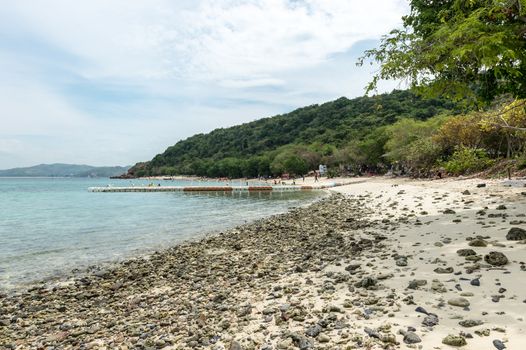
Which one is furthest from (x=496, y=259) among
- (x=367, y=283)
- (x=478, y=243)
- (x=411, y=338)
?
(x=411, y=338)

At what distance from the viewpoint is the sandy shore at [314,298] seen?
17.2 feet

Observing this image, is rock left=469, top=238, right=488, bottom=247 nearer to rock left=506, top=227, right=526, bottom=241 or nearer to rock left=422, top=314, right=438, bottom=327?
rock left=506, top=227, right=526, bottom=241

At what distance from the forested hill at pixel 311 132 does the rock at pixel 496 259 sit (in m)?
97.6

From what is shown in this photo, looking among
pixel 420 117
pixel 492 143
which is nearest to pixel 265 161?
pixel 420 117

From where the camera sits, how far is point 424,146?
164ft

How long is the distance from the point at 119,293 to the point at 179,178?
183 m

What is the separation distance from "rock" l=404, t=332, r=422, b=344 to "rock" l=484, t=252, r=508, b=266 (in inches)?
137

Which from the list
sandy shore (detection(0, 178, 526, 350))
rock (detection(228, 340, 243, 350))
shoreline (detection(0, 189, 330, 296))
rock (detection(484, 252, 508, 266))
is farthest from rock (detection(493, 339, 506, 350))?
shoreline (detection(0, 189, 330, 296))

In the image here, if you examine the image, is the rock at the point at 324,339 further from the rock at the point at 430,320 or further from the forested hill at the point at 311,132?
the forested hill at the point at 311,132

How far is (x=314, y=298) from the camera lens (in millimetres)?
7086

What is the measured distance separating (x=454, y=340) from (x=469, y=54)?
27.2ft

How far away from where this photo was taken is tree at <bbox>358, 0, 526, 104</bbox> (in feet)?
28.6

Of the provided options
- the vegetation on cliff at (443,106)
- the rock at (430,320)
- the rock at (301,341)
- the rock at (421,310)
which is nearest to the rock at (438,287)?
the rock at (421,310)

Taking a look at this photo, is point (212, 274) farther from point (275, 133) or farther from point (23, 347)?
point (275, 133)
